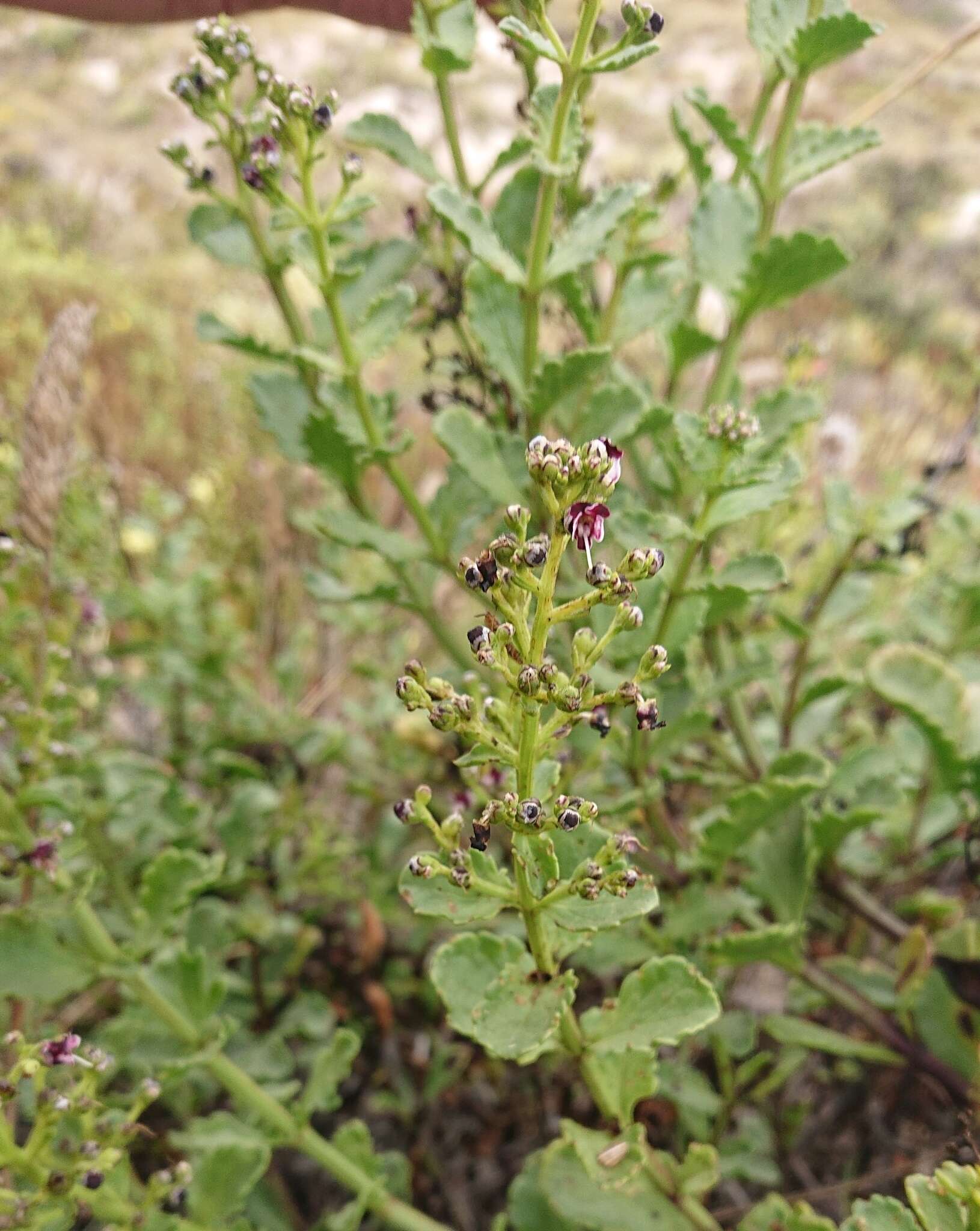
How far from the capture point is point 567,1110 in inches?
58.2

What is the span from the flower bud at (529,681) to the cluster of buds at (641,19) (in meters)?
0.53

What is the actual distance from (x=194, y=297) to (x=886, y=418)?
139 inches

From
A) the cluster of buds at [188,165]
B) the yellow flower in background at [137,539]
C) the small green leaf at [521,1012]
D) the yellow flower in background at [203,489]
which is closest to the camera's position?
the small green leaf at [521,1012]

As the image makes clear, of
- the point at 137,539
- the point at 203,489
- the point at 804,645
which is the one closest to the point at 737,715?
the point at 804,645

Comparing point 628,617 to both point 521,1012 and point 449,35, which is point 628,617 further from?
point 449,35

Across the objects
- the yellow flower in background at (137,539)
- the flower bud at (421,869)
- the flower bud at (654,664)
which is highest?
the yellow flower in background at (137,539)

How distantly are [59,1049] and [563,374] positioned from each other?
759 millimetres

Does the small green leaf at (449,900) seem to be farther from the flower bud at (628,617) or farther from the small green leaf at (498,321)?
the small green leaf at (498,321)

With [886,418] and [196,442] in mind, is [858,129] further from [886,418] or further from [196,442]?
[886,418]

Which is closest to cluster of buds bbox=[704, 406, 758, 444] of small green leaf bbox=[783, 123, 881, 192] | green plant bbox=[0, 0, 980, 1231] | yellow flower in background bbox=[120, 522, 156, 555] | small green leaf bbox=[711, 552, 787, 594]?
green plant bbox=[0, 0, 980, 1231]

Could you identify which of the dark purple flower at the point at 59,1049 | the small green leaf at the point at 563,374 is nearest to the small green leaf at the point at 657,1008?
the dark purple flower at the point at 59,1049

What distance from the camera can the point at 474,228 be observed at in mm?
939

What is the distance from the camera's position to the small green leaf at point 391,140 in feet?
3.38

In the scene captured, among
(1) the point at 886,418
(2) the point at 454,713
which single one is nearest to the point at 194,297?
(1) the point at 886,418
